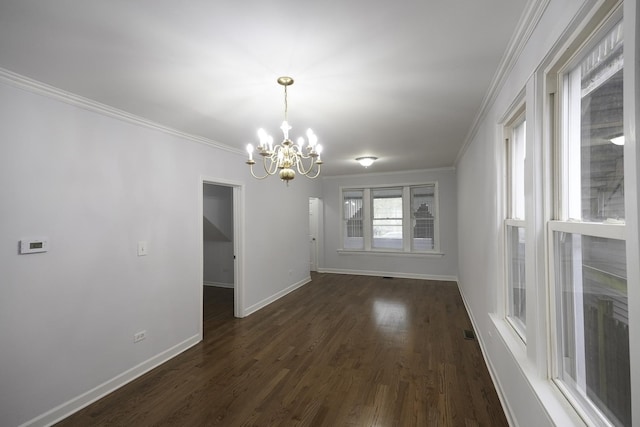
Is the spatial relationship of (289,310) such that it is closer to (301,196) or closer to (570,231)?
(301,196)

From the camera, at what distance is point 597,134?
109 centimetres

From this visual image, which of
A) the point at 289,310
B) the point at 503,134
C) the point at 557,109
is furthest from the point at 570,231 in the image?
the point at 289,310

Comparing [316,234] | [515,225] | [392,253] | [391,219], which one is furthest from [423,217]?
[515,225]

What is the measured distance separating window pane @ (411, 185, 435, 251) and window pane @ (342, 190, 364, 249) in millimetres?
1283

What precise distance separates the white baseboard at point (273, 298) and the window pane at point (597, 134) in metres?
4.07

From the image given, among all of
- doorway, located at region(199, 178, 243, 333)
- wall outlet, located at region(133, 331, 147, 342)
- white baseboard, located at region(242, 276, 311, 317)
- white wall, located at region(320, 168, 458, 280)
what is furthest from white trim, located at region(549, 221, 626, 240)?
white wall, located at region(320, 168, 458, 280)

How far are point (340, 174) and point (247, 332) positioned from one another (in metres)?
4.45

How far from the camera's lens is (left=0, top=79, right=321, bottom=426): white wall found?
1.96 metres

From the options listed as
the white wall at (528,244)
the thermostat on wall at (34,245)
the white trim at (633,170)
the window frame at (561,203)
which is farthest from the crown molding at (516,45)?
the thermostat on wall at (34,245)

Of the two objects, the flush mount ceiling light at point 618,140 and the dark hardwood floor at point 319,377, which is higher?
the flush mount ceiling light at point 618,140

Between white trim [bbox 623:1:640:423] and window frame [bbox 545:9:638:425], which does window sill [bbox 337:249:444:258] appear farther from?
white trim [bbox 623:1:640:423]

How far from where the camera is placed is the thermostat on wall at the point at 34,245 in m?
2.00

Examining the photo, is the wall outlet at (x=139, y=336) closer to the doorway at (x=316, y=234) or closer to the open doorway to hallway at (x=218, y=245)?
the open doorway to hallway at (x=218, y=245)

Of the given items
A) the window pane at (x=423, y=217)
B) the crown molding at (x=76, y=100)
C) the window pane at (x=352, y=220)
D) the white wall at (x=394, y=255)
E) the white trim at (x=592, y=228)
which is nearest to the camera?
the white trim at (x=592, y=228)
